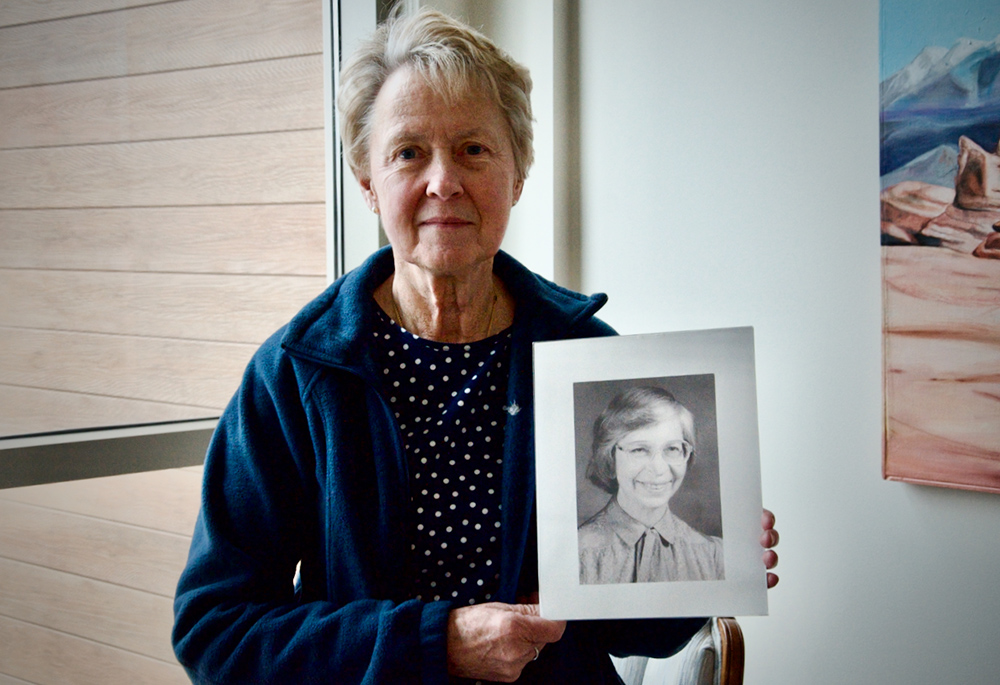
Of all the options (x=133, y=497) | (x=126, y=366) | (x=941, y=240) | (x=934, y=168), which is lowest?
(x=133, y=497)

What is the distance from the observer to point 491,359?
1.16 metres

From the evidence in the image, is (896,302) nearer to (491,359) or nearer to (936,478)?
(936,478)

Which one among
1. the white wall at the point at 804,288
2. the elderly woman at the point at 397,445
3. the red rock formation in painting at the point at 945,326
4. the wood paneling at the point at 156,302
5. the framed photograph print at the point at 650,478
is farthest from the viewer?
the white wall at the point at 804,288

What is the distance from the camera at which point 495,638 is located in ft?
3.12

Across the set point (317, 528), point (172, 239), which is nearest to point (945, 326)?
point (317, 528)

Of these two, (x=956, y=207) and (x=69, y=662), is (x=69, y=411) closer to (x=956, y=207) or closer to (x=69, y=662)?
(x=69, y=662)

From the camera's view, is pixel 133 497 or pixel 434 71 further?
pixel 133 497

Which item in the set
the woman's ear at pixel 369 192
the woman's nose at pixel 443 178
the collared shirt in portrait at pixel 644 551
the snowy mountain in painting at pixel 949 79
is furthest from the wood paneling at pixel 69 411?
the snowy mountain in painting at pixel 949 79

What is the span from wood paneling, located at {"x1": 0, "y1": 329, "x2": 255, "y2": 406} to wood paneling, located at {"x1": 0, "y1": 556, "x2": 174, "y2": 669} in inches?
12.4

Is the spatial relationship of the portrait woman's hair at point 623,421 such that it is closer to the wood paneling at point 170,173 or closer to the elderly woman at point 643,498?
the elderly woman at point 643,498

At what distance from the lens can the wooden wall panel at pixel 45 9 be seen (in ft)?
3.93

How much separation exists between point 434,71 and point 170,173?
71cm

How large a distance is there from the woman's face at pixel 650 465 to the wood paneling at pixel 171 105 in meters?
1.07

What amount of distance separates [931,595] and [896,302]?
57cm
